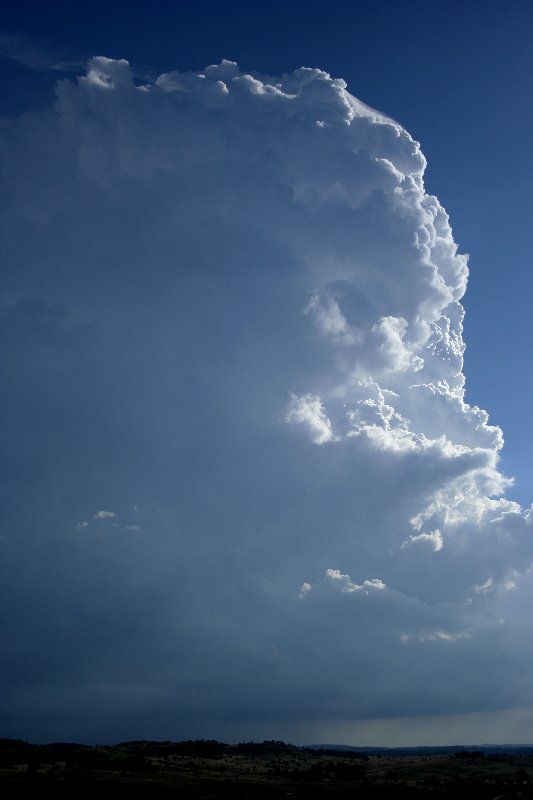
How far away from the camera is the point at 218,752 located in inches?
6890

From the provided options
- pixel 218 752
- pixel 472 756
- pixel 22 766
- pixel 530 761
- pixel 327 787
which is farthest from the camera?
pixel 218 752

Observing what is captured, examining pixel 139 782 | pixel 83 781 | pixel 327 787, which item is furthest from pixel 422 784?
pixel 83 781

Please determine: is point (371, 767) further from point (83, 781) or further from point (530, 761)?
point (83, 781)

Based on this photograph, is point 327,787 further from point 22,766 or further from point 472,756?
point 472,756

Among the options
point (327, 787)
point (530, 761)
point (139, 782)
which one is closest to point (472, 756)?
point (530, 761)

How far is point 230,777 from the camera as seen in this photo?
356ft

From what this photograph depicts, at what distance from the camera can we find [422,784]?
4031 inches

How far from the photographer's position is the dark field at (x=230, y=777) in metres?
86.7

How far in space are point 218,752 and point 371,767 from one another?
54.0m

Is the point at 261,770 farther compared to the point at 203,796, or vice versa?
the point at 261,770

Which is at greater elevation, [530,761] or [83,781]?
[83,781]

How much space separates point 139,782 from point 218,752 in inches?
3692

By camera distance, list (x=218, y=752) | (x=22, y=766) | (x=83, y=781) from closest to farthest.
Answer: (x=83, y=781)
(x=22, y=766)
(x=218, y=752)

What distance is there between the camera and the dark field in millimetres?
86688
